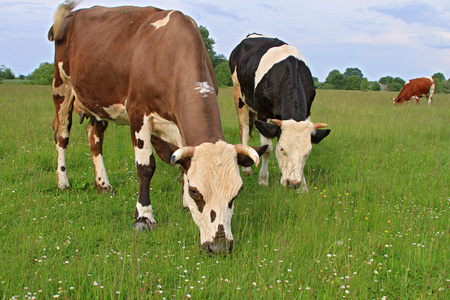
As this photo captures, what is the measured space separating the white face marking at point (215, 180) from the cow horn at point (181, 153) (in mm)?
46

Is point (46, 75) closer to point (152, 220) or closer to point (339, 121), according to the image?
point (339, 121)

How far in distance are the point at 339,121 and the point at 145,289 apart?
930cm

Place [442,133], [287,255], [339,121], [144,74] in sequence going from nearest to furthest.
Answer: [287,255] < [144,74] < [442,133] < [339,121]

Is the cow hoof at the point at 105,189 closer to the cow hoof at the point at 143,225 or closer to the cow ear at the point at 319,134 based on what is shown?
the cow hoof at the point at 143,225

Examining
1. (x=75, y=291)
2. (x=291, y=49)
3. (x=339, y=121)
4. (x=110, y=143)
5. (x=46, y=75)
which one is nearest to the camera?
(x=75, y=291)

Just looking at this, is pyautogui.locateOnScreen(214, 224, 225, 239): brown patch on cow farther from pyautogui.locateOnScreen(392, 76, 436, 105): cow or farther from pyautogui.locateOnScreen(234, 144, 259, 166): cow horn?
pyautogui.locateOnScreen(392, 76, 436, 105): cow

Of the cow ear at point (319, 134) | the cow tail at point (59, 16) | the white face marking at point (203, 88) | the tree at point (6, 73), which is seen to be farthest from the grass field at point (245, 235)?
the tree at point (6, 73)

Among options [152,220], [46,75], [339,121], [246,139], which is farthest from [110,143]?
[46,75]

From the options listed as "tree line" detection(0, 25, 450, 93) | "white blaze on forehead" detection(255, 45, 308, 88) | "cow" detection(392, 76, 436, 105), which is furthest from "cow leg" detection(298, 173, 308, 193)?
"tree line" detection(0, 25, 450, 93)

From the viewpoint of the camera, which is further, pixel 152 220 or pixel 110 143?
pixel 110 143

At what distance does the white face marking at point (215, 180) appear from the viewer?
11.3ft

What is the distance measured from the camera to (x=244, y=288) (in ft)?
10.2

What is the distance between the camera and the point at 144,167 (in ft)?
15.9

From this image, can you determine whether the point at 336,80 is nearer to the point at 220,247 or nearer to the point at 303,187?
the point at 303,187
